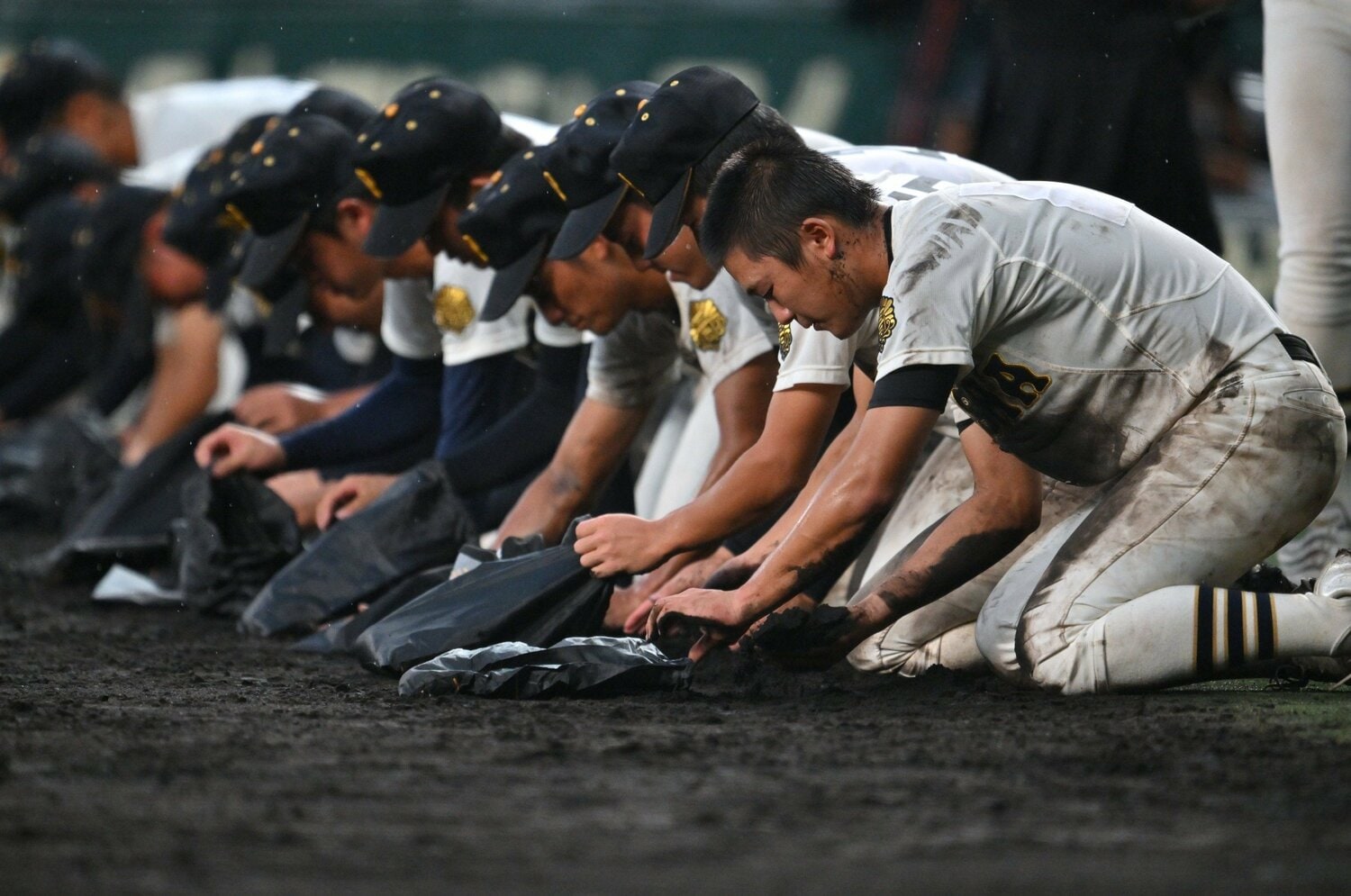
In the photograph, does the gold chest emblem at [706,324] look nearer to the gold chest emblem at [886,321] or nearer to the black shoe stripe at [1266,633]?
the gold chest emblem at [886,321]

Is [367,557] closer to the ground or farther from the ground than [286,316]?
closer to the ground

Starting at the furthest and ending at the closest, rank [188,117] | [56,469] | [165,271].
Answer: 1. [188,117]
2. [56,469]
3. [165,271]

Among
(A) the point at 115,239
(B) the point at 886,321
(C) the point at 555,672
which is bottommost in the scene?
(C) the point at 555,672

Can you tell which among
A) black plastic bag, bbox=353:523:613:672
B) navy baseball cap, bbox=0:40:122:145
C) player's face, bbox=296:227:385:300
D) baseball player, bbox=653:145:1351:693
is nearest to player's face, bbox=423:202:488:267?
player's face, bbox=296:227:385:300

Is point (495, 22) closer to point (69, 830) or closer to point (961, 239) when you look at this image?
point (961, 239)

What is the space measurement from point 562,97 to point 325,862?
868cm

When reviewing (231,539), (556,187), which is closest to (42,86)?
(231,539)

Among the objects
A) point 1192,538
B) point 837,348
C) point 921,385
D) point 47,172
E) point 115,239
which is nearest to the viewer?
point 921,385

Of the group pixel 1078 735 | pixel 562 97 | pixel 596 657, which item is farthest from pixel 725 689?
pixel 562 97

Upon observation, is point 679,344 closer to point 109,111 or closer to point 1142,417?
point 1142,417

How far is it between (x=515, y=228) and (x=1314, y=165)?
187cm

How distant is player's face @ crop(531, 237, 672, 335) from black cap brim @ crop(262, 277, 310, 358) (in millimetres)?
1474

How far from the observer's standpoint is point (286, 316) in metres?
5.71

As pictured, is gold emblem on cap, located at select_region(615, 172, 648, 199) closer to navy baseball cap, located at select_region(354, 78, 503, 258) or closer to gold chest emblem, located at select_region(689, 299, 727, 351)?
gold chest emblem, located at select_region(689, 299, 727, 351)
